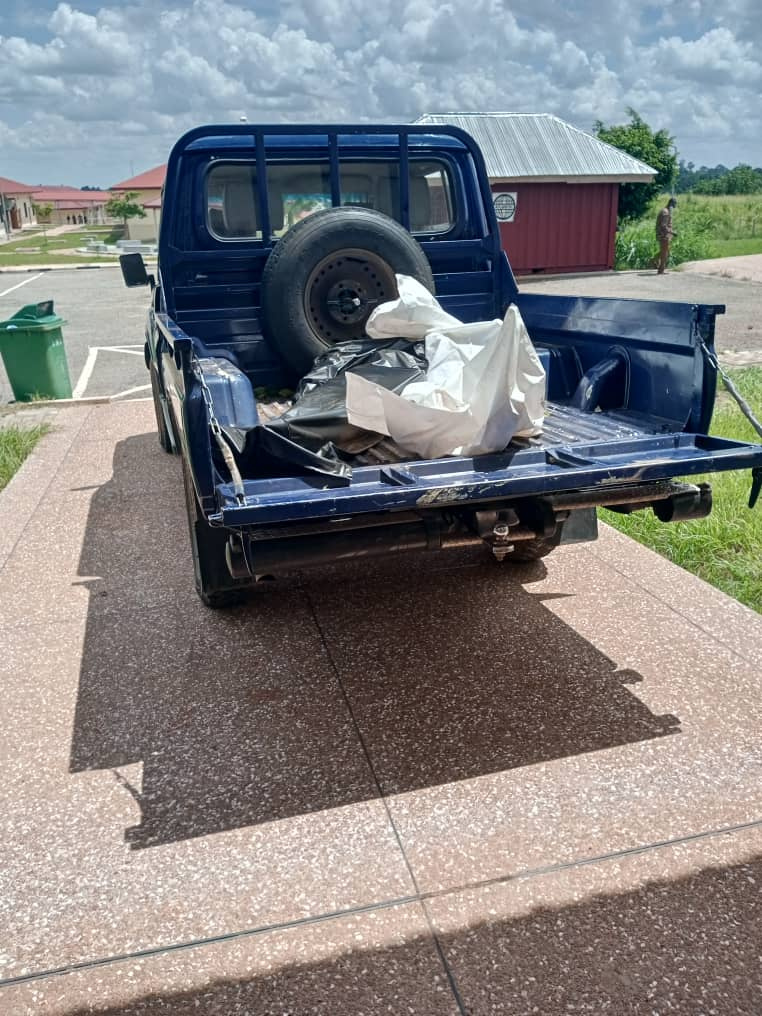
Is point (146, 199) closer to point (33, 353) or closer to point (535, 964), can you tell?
point (33, 353)

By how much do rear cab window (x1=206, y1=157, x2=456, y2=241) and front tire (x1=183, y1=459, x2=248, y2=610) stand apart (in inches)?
76.2

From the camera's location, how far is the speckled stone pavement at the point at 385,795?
2.31 metres

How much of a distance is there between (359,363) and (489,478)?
4.52 ft

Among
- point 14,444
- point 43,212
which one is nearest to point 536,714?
point 14,444

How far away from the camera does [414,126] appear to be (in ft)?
17.6

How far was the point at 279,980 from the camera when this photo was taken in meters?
2.29

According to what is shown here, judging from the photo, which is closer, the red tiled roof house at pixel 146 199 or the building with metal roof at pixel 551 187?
the building with metal roof at pixel 551 187

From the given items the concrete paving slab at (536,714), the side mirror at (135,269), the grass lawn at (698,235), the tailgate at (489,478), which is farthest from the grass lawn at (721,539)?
the grass lawn at (698,235)

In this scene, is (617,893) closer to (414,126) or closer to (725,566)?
(725,566)

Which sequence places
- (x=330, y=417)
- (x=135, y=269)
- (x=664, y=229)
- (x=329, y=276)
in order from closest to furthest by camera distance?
(x=330, y=417) → (x=329, y=276) → (x=135, y=269) → (x=664, y=229)

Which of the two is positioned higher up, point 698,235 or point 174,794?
point 174,794

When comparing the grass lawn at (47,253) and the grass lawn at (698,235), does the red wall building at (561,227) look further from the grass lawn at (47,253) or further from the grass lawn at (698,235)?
the grass lawn at (47,253)

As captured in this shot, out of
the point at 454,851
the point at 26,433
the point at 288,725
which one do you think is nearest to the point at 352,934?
the point at 454,851

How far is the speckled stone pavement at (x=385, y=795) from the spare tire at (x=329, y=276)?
1325 millimetres
